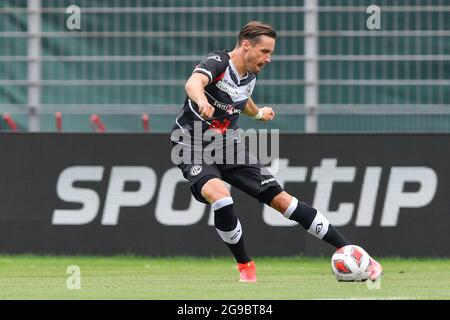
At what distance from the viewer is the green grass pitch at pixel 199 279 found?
8.92 m

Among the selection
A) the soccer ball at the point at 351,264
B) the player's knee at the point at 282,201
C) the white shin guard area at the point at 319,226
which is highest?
the player's knee at the point at 282,201

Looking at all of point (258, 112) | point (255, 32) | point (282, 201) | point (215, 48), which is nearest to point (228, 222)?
point (282, 201)

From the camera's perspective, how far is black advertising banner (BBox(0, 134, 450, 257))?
14008 millimetres

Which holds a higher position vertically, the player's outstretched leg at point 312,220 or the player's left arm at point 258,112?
the player's left arm at point 258,112

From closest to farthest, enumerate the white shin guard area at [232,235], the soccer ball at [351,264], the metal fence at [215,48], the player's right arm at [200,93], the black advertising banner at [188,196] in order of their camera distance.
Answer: the player's right arm at [200,93]
the soccer ball at [351,264]
the white shin guard area at [232,235]
the black advertising banner at [188,196]
the metal fence at [215,48]

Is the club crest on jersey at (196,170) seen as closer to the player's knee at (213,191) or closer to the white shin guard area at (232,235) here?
the player's knee at (213,191)

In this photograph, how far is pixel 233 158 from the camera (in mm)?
10484

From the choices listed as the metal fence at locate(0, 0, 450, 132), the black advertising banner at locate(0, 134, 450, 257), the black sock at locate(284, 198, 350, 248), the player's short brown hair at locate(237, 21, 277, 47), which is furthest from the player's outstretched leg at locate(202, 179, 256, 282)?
the metal fence at locate(0, 0, 450, 132)

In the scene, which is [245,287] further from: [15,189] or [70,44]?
[70,44]

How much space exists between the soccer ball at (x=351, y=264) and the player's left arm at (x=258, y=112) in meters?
1.34

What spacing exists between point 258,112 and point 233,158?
0.64m

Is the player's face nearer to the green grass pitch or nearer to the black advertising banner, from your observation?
the green grass pitch

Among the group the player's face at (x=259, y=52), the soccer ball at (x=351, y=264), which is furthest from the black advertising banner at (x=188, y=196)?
the soccer ball at (x=351, y=264)

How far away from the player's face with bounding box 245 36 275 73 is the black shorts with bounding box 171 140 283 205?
2.36ft
